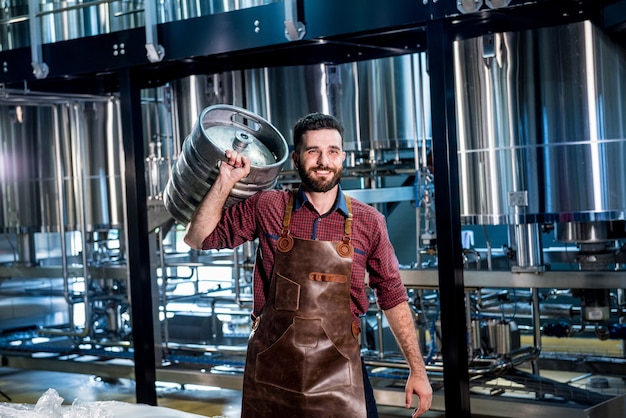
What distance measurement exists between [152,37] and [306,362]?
2.72 metres

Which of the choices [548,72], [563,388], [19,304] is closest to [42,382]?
[19,304]

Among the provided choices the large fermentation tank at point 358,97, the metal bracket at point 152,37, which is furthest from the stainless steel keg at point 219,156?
the large fermentation tank at point 358,97

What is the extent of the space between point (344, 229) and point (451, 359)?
4.77 feet

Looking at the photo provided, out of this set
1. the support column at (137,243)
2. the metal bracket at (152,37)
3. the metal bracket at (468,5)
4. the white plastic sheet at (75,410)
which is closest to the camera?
the white plastic sheet at (75,410)

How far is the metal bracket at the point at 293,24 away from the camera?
4.54m

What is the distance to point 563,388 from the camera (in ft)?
16.7

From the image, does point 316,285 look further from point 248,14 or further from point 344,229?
point 248,14

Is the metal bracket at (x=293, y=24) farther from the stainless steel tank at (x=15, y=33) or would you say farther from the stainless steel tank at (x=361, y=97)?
the stainless steel tank at (x=15, y=33)

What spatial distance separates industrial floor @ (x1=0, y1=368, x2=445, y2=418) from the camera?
6.06 metres

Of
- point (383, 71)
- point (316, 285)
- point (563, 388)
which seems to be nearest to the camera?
point (316, 285)

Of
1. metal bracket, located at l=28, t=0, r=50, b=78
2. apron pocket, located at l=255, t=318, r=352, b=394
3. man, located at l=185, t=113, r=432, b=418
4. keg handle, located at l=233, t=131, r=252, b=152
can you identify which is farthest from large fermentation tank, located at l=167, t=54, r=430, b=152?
apron pocket, located at l=255, t=318, r=352, b=394

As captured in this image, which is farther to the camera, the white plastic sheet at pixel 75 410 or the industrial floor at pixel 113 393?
the industrial floor at pixel 113 393

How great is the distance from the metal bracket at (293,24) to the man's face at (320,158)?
1661 mm

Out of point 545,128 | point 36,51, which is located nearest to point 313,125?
point 545,128
